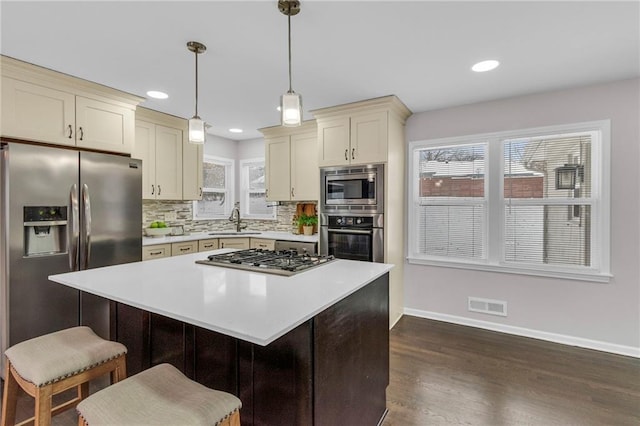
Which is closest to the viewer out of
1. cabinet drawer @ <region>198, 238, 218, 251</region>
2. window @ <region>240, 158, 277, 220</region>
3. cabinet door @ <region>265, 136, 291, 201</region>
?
cabinet drawer @ <region>198, 238, 218, 251</region>

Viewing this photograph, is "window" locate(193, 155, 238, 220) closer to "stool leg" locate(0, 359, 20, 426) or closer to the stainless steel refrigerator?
the stainless steel refrigerator

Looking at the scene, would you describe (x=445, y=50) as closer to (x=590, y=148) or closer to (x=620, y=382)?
(x=590, y=148)

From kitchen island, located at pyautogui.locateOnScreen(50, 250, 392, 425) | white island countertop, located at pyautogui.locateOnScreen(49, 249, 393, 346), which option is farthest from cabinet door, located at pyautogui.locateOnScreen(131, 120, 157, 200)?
kitchen island, located at pyautogui.locateOnScreen(50, 250, 392, 425)

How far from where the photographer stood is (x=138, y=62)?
2.41 metres

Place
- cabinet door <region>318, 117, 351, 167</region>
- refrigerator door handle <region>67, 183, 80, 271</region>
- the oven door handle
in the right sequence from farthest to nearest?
cabinet door <region>318, 117, 351, 167</region> < the oven door handle < refrigerator door handle <region>67, 183, 80, 271</region>

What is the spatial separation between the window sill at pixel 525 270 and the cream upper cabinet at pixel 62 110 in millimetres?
3426

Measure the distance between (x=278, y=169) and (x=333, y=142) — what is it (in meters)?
1.11

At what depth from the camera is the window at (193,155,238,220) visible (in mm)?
4742

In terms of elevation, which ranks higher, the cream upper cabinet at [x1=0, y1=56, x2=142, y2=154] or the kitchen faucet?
the cream upper cabinet at [x1=0, y1=56, x2=142, y2=154]

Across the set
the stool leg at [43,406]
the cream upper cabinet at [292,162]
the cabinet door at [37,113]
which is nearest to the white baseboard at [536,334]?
the cream upper cabinet at [292,162]

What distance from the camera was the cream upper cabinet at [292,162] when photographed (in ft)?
13.4

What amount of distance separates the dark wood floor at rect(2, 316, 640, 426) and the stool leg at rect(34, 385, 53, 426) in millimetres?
861

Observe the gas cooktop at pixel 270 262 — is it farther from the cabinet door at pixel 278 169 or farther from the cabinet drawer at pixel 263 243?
the cabinet door at pixel 278 169

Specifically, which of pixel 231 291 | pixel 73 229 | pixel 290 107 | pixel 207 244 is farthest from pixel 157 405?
pixel 207 244
